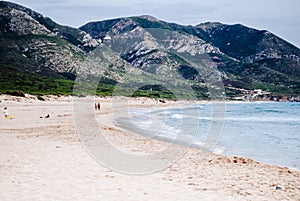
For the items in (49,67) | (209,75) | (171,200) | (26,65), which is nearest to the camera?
(171,200)

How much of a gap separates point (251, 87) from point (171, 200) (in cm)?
19922

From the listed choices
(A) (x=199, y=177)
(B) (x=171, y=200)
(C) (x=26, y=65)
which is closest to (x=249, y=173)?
(A) (x=199, y=177)

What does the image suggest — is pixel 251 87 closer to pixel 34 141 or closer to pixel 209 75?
pixel 209 75

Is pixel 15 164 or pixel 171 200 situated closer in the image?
pixel 171 200

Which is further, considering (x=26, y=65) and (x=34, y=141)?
(x=26, y=65)

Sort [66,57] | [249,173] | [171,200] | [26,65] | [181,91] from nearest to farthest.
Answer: [171,200], [249,173], [26,65], [66,57], [181,91]

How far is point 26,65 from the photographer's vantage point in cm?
12369

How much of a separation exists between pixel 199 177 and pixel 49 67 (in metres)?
127

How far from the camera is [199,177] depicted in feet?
38.1

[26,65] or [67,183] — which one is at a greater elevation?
[26,65]

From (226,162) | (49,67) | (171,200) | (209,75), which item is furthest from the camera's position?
(209,75)

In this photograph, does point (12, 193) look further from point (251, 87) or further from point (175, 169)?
point (251, 87)

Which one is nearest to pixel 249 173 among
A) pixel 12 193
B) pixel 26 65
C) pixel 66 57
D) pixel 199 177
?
pixel 199 177

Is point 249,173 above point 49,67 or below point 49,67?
below
